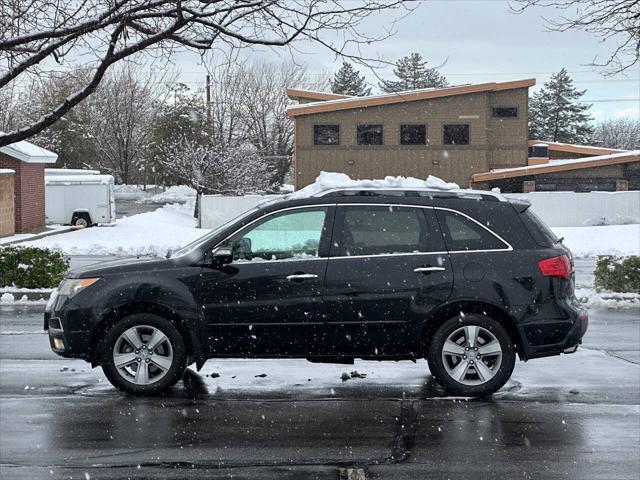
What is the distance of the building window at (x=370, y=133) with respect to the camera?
46188 millimetres

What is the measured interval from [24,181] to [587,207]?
22.6 m

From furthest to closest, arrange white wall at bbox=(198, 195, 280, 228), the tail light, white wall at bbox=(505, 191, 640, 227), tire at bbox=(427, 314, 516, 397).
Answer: white wall at bbox=(198, 195, 280, 228)
white wall at bbox=(505, 191, 640, 227)
the tail light
tire at bbox=(427, 314, 516, 397)

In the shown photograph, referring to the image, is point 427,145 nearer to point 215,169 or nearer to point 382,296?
point 215,169

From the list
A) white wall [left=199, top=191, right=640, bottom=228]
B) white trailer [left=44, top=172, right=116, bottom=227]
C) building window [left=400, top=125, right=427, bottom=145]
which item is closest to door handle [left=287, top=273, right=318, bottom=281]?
white wall [left=199, top=191, right=640, bottom=228]

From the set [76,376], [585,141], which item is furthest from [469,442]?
[585,141]

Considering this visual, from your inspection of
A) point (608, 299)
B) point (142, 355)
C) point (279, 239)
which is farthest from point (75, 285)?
point (608, 299)

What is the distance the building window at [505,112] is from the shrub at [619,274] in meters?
30.3

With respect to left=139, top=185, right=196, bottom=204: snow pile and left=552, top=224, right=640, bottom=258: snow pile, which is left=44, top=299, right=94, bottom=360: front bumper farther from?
left=139, top=185, right=196, bottom=204: snow pile

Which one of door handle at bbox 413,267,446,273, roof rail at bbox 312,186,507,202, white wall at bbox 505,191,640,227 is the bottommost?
door handle at bbox 413,267,446,273

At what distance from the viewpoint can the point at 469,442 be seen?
7.20 metres

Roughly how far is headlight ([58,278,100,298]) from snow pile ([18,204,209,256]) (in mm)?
15729

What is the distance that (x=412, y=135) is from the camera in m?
46.2

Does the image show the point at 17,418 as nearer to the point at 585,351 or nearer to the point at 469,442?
the point at 469,442

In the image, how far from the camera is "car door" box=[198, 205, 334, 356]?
28.5 feet
